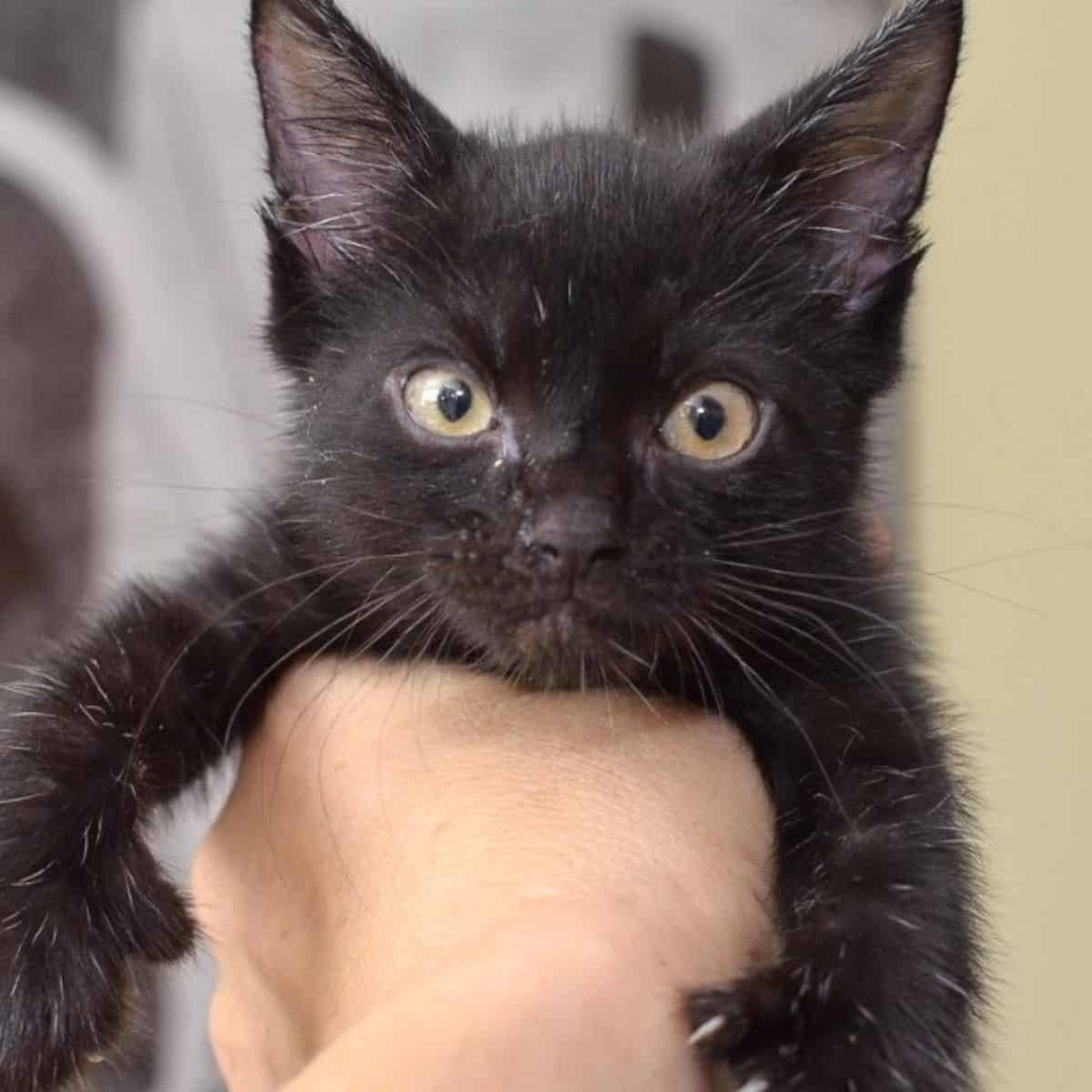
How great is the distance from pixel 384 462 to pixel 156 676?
0.33 m

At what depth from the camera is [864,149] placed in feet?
3.87

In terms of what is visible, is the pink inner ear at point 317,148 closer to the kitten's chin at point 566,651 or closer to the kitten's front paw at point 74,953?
the kitten's chin at point 566,651

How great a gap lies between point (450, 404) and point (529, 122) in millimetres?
1145

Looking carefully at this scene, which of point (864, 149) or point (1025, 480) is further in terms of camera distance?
point (1025, 480)

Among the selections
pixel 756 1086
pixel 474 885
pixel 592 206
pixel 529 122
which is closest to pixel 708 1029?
pixel 756 1086

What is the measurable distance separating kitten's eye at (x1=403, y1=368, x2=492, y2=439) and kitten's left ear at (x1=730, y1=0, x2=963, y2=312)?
0.37 meters

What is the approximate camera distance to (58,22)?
2.13 m

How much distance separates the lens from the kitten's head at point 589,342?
39.6 inches

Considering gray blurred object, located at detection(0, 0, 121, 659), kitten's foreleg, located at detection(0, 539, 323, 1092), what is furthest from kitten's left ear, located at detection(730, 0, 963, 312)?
gray blurred object, located at detection(0, 0, 121, 659)

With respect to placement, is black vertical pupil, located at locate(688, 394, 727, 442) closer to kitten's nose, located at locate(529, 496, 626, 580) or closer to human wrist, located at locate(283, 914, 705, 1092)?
kitten's nose, located at locate(529, 496, 626, 580)

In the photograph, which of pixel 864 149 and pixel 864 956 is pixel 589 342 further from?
pixel 864 956

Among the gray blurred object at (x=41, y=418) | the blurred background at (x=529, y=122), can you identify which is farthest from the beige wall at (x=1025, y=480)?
the gray blurred object at (x=41, y=418)

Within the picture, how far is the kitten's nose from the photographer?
0.94m

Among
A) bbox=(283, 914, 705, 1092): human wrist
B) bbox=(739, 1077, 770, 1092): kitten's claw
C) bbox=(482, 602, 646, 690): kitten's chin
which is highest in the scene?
bbox=(482, 602, 646, 690): kitten's chin
